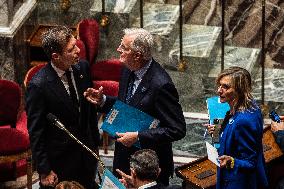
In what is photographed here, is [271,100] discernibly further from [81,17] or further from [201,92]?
[81,17]

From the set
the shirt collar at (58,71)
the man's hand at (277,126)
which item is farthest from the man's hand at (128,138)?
the man's hand at (277,126)

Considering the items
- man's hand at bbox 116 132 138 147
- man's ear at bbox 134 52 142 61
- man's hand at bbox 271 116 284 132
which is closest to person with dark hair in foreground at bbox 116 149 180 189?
man's hand at bbox 116 132 138 147

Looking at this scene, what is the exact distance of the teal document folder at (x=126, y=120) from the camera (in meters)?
5.26

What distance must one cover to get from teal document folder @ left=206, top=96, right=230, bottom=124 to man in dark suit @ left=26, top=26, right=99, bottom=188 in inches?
29.4

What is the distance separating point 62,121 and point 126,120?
437mm

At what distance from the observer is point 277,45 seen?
7895mm

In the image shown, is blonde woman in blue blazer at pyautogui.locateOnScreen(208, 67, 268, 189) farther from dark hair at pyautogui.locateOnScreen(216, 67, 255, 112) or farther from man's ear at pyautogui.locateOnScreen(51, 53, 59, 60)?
man's ear at pyautogui.locateOnScreen(51, 53, 59, 60)

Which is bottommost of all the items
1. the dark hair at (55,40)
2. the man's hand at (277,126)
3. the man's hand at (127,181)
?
the man's hand at (127,181)

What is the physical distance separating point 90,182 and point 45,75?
85 centimetres

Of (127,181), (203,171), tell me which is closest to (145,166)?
(127,181)

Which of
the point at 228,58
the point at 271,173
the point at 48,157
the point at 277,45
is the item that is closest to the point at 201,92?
the point at 228,58

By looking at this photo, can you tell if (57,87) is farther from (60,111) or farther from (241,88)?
(241,88)

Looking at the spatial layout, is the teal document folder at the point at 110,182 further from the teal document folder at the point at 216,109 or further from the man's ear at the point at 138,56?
the teal document folder at the point at 216,109

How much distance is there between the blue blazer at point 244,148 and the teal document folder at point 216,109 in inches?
13.6
